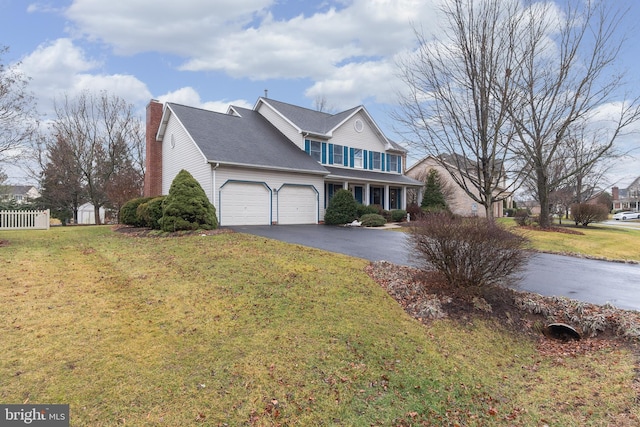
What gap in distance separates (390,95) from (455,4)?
9.48 feet

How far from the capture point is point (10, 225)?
14.8 meters

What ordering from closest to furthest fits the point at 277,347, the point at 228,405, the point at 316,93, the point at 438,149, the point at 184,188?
the point at 228,405, the point at 277,347, the point at 438,149, the point at 184,188, the point at 316,93

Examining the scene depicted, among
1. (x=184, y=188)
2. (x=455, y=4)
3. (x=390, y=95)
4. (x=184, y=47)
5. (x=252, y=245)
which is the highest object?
(x=184, y=47)

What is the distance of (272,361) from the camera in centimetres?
379

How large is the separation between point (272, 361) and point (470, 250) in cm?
370

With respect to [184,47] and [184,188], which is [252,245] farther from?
[184,47]

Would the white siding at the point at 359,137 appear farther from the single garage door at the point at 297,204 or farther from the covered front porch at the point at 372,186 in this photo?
the single garage door at the point at 297,204

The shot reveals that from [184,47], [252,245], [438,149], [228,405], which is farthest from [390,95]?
[184,47]

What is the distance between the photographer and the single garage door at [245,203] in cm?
1633

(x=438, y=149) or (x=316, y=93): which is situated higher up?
(x=316, y=93)

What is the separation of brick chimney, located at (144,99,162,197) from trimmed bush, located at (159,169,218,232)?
27.7ft

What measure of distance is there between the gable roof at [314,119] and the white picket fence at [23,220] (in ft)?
46.1

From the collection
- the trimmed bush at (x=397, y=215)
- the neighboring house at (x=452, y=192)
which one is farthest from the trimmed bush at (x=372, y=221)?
the neighboring house at (x=452, y=192)

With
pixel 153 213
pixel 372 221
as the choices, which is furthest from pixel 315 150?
pixel 153 213
